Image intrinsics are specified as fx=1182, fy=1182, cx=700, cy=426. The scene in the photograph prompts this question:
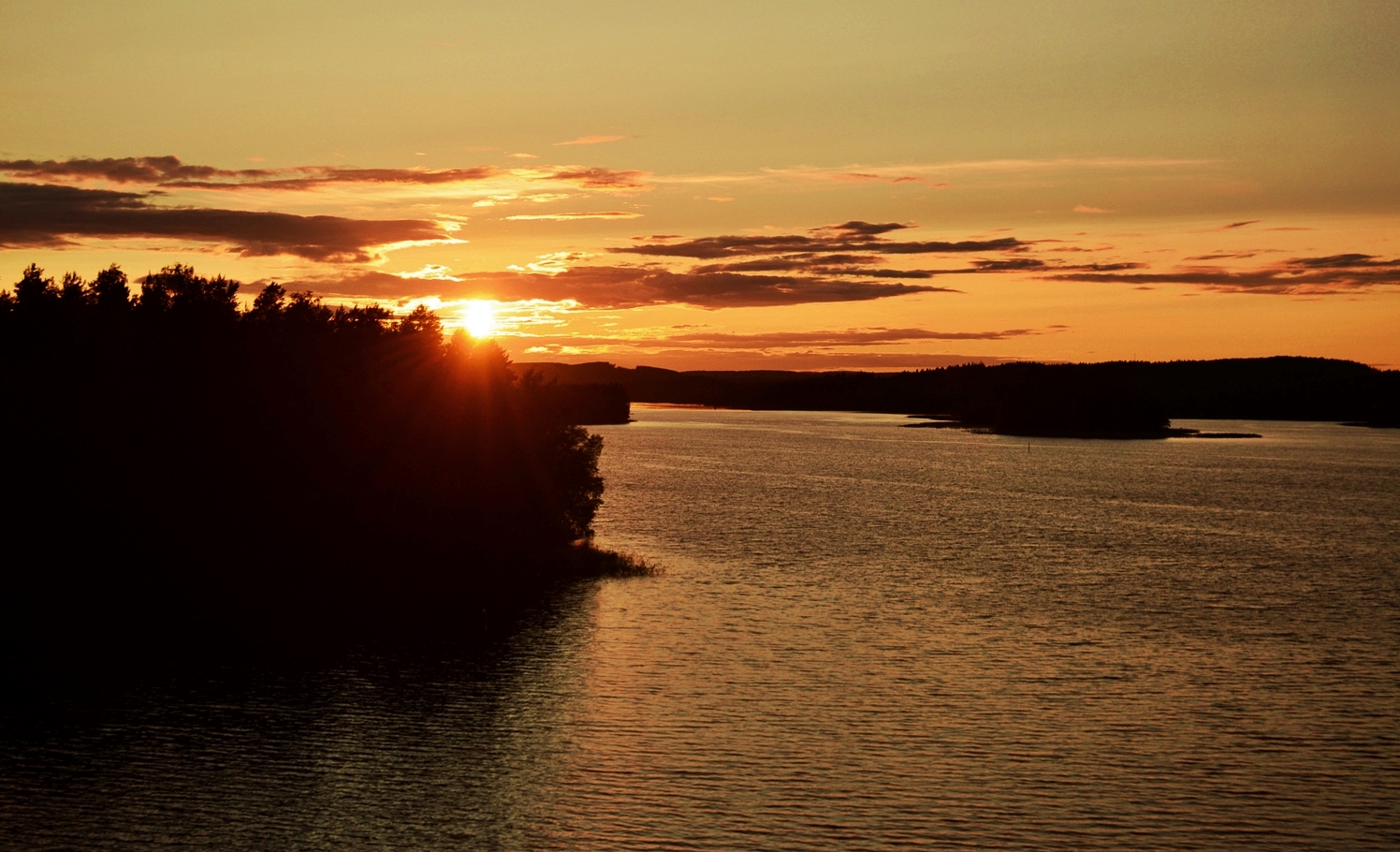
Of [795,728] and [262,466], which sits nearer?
[795,728]

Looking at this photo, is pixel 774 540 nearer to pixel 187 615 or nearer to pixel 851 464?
pixel 187 615

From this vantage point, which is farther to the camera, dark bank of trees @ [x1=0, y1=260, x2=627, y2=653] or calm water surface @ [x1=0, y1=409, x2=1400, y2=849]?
dark bank of trees @ [x1=0, y1=260, x2=627, y2=653]

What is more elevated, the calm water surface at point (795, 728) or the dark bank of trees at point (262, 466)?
the dark bank of trees at point (262, 466)

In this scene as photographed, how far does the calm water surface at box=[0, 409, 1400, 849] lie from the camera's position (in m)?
33.7

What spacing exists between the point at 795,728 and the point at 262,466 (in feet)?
134

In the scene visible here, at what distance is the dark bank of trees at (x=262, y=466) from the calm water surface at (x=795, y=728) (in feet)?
33.9

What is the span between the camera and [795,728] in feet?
141

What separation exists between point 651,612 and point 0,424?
36325mm

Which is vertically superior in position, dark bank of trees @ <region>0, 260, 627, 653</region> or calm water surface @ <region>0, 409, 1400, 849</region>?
dark bank of trees @ <region>0, 260, 627, 653</region>

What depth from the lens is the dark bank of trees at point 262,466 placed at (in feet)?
208

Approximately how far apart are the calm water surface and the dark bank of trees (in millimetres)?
10343

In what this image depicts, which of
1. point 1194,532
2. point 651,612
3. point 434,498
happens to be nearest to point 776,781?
point 651,612

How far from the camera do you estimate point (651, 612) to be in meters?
64.2

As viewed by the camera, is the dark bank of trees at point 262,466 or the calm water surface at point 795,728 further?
the dark bank of trees at point 262,466
